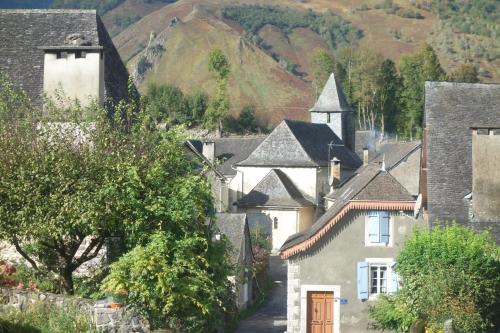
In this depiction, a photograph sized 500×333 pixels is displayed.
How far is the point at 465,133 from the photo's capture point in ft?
106

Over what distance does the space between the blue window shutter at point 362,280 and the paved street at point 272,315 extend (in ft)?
10.1

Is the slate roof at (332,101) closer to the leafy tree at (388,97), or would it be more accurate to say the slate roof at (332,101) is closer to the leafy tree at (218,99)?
the leafy tree at (388,97)

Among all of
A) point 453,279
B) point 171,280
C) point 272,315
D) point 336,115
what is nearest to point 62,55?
point 171,280

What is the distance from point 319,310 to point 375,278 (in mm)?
1956

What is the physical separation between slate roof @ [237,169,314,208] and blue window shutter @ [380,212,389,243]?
27.8 meters

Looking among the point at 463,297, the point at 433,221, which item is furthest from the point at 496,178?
the point at 463,297

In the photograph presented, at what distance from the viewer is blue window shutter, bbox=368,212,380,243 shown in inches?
1335

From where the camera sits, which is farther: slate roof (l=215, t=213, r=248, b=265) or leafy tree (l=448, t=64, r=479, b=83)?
leafy tree (l=448, t=64, r=479, b=83)

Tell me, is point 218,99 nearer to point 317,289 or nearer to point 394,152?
point 394,152

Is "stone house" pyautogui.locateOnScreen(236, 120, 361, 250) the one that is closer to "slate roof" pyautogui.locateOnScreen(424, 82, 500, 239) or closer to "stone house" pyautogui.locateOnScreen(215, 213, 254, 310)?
"stone house" pyautogui.locateOnScreen(215, 213, 254, 310)

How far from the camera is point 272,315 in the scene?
3953 centimetres

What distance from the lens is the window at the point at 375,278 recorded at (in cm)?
3391

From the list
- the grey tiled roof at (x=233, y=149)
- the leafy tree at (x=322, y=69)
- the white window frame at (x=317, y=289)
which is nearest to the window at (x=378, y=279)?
the white window frame at (x=317, y=289)

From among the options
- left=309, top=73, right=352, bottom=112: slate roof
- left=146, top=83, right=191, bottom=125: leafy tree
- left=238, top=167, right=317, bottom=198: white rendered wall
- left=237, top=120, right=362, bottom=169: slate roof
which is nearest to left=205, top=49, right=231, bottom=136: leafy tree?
left=146, top=83, right=191, bottom=125: leafy tree
